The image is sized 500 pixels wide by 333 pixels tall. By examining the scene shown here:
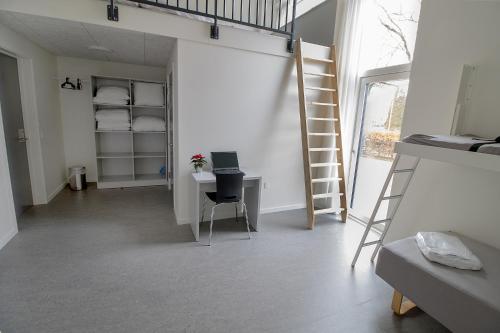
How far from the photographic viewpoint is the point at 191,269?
7.75ft

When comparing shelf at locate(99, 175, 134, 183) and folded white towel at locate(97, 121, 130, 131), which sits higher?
folded white towel at locate(97, 121, 130, 131)

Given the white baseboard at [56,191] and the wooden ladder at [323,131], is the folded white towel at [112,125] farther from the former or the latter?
the wooden ladder at [323,131]

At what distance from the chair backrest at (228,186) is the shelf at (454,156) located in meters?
1.58

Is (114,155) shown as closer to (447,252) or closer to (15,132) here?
(15,132)

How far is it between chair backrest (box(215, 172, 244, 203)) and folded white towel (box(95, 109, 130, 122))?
270cm

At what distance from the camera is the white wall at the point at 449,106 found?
1.95 metres

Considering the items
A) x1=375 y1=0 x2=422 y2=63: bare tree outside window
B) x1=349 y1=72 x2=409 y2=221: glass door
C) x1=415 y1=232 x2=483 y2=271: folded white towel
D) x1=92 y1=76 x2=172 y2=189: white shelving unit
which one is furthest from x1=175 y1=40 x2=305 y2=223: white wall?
x1=415 y1=232 x2=483 y2=271: folded white towel

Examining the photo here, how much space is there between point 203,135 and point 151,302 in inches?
75.5

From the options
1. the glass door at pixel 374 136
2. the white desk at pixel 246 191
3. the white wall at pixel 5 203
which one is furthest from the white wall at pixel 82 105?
the glass door at pixel 374 136

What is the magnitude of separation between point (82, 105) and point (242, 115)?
10.5 ft

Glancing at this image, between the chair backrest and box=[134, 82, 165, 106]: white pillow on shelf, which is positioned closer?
the chair backrest

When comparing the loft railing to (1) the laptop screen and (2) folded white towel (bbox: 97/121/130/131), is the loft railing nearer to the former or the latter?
(1) the laptop screen

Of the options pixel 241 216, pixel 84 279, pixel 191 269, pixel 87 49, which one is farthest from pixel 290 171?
pixel 87 49

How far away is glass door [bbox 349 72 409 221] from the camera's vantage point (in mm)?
3191
